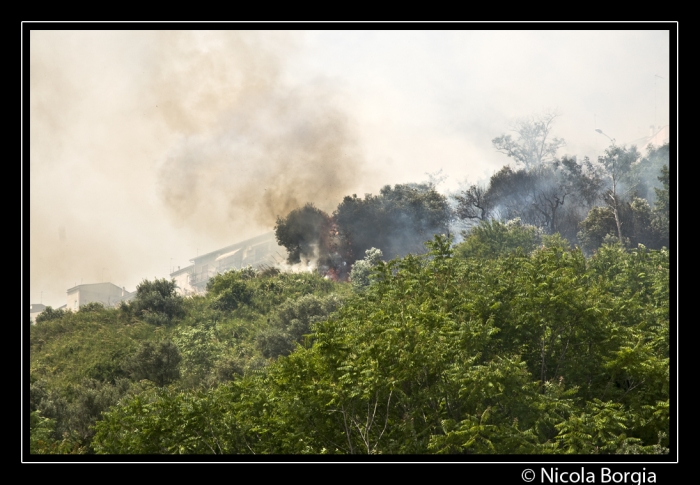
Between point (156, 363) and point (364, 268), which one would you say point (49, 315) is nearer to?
point (156, 363)

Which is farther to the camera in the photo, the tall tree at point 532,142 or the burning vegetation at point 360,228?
the burning vegetation at point 360,228

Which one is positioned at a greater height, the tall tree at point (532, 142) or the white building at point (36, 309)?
the tall tree at point (532, 142)

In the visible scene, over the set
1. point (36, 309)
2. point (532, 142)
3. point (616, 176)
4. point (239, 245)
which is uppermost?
point (532, 142)

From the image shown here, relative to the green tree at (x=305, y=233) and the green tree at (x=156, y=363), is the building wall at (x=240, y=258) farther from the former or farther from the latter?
the green tree at (x=156, y=363)

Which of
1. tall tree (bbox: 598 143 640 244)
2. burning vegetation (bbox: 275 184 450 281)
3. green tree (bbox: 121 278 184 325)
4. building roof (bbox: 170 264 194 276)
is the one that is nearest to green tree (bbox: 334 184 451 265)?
burning vegetation (bbox: 275 184 450 281)

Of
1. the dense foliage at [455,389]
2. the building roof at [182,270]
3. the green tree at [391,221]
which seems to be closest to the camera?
the dense foliage at [455,389]

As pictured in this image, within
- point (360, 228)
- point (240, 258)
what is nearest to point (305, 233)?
point (360, 228)

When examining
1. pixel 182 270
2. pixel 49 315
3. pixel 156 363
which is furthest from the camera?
pixel 182 270

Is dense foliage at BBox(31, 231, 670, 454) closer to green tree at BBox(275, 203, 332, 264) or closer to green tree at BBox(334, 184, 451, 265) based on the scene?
green tree at BBox(334, 184, 451, 265)

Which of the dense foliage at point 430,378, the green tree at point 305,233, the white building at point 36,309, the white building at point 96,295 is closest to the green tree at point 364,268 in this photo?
the green tree at point 305,233

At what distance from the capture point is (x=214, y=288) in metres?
45.7

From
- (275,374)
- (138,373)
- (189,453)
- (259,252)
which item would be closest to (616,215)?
(259,252)
